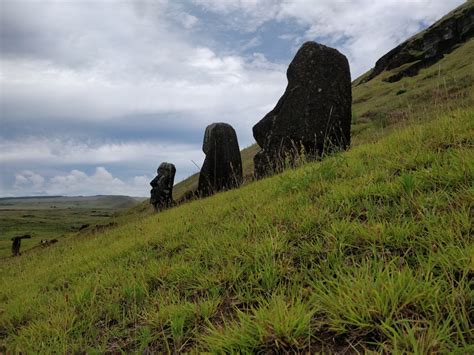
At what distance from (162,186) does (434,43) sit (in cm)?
4254

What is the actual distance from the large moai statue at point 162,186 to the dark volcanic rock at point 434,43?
31024 millimetres

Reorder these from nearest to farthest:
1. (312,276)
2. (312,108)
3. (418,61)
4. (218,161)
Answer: (312,276) < (312,108) < (218,161) < (418,61)

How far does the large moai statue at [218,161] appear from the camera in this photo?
17.6m

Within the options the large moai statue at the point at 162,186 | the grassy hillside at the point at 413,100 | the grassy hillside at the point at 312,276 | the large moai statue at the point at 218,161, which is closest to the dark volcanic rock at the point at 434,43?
the grassy hillside at the point at 413,100

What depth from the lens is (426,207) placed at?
362 centimetres

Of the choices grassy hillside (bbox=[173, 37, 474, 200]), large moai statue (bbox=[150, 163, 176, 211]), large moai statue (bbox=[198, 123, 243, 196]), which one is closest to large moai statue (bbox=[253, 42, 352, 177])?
grassy hillside (bbox=[173, 37, 474, 200])

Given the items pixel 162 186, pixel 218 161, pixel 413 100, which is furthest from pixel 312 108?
pixel 162 186

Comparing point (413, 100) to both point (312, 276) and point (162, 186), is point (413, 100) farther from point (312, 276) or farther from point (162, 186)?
point (312, 276)

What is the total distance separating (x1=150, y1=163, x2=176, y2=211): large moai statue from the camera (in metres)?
22.8

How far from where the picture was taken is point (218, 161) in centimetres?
1775

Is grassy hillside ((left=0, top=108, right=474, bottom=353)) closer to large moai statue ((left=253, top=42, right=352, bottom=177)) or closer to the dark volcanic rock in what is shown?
large moai statue ((left=253, top=42, right=352, bottom=177))

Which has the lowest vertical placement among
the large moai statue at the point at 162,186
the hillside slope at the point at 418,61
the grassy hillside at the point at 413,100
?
the large moai statue at the point at 162,186

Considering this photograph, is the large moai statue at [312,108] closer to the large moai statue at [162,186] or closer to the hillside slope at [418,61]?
the large moai statue at [162,186]

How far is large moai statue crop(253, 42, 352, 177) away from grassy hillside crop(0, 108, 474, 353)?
18.7 ft
